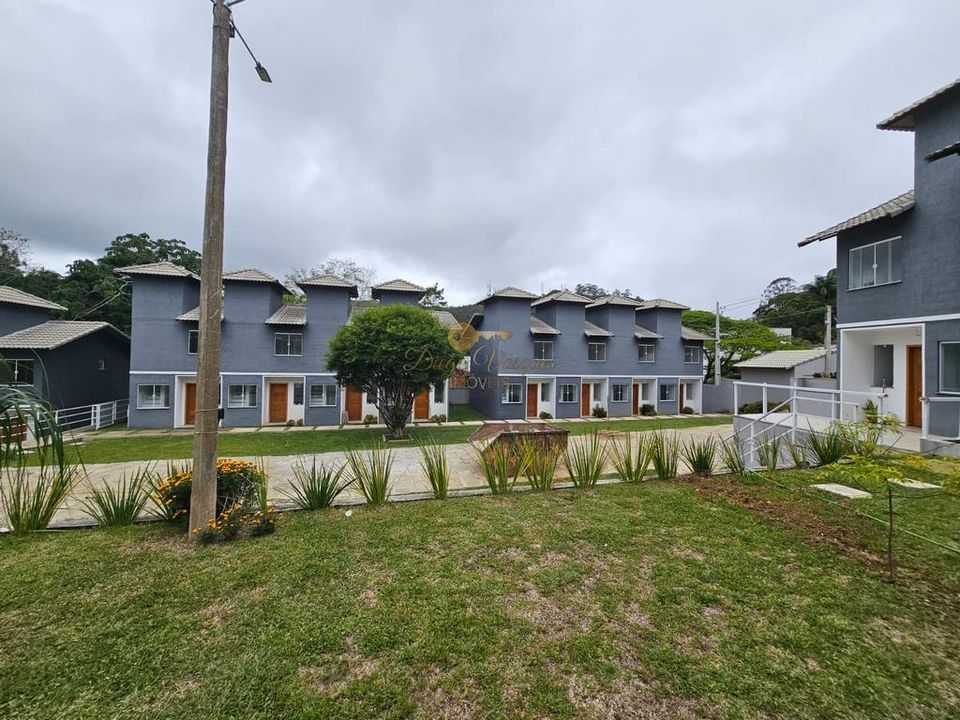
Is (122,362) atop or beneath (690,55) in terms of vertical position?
beneath

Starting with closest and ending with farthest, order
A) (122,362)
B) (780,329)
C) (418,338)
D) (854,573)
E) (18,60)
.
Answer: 1. (854,573)
2. (18,60)
3. (418,338)
4. (122,362)
5. (780,329)

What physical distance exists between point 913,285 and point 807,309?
98.4 ft

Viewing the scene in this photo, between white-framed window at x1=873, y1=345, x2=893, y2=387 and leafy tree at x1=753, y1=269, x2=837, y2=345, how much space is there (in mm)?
25499

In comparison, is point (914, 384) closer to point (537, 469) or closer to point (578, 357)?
point (537, 469)

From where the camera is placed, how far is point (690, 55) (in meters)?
10.7

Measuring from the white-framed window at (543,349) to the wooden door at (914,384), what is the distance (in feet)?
43.4

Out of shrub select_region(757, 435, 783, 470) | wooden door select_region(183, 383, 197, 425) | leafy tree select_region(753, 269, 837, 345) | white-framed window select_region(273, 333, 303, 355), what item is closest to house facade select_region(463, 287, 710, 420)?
white-framed window select_region(273, 333, 303, 355)

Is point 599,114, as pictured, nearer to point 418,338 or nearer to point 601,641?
point 418,338

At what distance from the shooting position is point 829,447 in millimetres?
7207

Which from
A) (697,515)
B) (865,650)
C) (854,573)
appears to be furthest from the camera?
(697,515)

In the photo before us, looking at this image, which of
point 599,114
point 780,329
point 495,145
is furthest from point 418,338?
point 780,329

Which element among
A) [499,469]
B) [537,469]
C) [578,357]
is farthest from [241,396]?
[578,357]

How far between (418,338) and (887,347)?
14.9m

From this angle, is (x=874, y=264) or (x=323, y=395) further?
(x=323, y=395)
